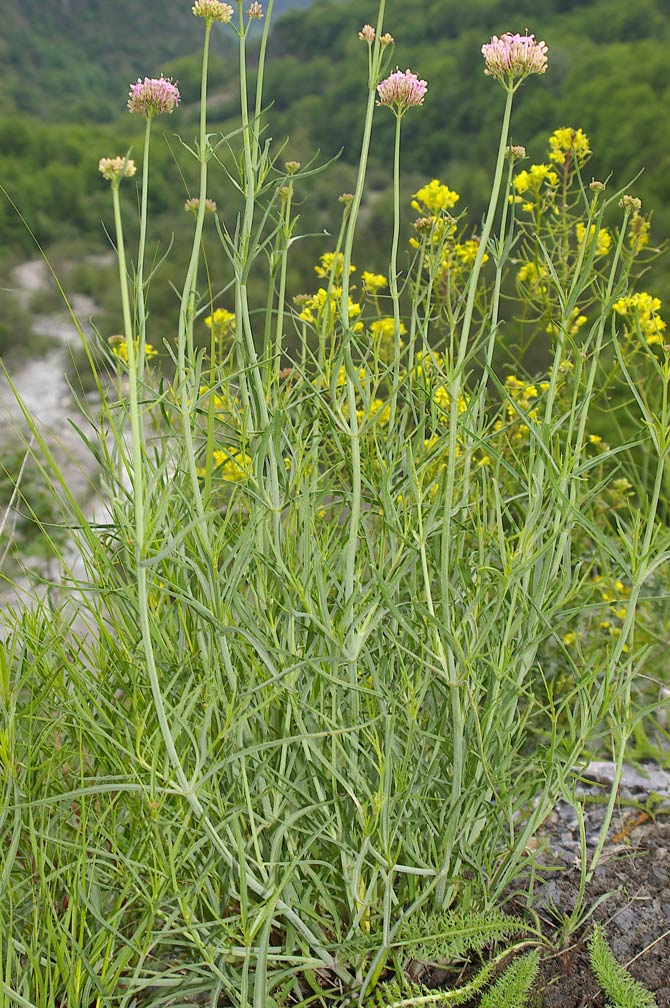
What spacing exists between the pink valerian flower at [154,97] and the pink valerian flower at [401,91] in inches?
10.5

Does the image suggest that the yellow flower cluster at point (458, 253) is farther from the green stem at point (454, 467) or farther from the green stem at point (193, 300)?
the green stem at point (193, 300)

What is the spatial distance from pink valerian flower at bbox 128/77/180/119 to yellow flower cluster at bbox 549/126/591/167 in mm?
834

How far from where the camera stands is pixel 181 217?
→ 14.4 metres

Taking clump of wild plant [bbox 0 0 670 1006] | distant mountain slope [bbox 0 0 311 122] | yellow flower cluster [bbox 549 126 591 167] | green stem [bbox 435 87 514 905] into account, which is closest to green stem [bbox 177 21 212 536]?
clump of wild plant [bbox 0 0 670 1006]

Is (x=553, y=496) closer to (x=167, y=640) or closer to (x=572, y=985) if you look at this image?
(x=167, y=640)

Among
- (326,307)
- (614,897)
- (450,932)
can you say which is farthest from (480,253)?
(614,897)

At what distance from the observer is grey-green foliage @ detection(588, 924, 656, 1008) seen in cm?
113

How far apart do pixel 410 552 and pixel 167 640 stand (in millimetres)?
378

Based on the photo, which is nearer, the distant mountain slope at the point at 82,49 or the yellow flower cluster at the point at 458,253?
the yellow flower cluster at the point at 458,253

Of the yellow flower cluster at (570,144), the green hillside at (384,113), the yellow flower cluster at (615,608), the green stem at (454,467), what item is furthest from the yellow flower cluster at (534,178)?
the green hillside at (384,113)

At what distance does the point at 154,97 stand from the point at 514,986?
1217 millimetres

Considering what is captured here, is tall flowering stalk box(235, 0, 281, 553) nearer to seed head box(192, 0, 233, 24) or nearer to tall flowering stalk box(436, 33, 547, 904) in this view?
seed head box(192, 0, 233, 24)

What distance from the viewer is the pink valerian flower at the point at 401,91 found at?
1.05m

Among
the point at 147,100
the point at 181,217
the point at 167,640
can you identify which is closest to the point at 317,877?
the point at 167,640
